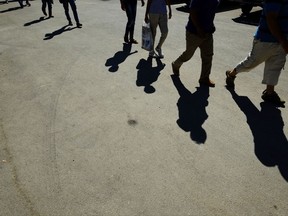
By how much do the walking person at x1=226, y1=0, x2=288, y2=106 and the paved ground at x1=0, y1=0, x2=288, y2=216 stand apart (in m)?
0.44

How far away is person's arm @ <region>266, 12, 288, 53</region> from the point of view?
13.8ft

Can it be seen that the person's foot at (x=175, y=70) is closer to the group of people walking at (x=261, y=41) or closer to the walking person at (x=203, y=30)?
the group of people walking at (x=261, y=41)

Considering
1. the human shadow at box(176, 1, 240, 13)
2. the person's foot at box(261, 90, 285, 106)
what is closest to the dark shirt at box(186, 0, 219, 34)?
the person's foot at box(261, 90, 285, 106)

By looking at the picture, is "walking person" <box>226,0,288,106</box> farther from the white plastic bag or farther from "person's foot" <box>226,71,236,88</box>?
the white plastic bag

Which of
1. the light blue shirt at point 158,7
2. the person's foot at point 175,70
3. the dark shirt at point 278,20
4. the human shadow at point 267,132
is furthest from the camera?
the light blue shirt at point 158,7

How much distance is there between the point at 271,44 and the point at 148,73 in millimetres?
2584

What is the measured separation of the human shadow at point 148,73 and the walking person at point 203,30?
2.25 ft

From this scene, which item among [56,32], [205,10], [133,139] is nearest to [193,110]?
[133,139]

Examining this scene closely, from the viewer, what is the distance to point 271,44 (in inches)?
182

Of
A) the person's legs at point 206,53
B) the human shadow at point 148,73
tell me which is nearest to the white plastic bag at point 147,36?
the human shadow at point 148,73

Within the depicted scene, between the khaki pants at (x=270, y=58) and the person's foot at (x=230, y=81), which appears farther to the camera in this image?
the person's foot at (x=230, y=81)

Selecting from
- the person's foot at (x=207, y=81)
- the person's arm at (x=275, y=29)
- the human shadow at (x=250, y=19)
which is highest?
the person's arm at (x=275, y=29)

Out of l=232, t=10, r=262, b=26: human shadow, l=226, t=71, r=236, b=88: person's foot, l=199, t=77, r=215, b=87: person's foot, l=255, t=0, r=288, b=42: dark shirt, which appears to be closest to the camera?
l=255, t=0, r=288, b=42: dark shirt

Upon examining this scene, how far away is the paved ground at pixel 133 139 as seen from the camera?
322 cm
